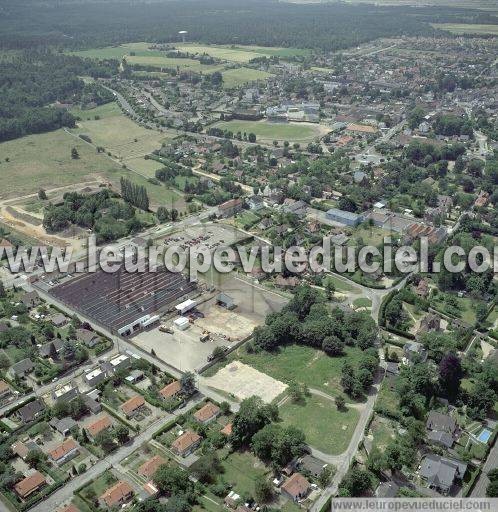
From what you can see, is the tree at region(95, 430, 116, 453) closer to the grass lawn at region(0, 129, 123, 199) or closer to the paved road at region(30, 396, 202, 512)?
the paved road at region(30, 396, 202, 512)

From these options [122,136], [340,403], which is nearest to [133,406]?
[340,403]

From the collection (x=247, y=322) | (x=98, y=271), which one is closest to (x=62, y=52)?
(x=98, y=271)

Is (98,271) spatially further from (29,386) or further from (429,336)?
(429,336)

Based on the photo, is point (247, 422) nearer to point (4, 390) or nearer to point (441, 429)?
point (441, 429)

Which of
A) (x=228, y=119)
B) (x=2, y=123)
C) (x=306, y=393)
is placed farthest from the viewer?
(x=228, y=119)

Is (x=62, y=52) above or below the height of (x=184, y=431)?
above

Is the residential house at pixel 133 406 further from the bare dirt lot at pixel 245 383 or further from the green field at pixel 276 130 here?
the green field at pixel 276 130

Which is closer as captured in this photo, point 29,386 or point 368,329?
point 29,386

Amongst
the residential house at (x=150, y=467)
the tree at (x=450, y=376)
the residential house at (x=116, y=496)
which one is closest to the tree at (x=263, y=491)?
the residential house at (x=150, y=467)
